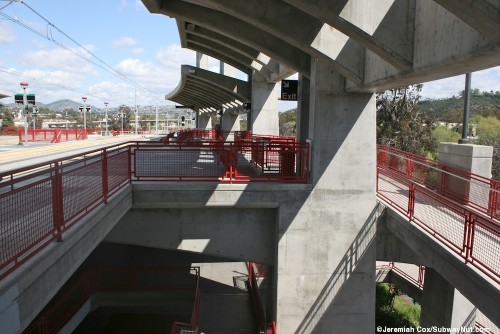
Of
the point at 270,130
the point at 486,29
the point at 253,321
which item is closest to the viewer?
the point at 486,29

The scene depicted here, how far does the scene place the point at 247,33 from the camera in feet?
34.8

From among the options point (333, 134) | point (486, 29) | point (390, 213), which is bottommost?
point (390, 213)

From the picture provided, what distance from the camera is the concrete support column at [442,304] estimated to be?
10.3 m

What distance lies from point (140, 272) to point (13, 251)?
38.2 ft

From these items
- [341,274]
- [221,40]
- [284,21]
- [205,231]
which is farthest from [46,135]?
[284,21]

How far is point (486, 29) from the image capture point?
4242 millimetres

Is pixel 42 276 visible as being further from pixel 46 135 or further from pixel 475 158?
pixel 46 135

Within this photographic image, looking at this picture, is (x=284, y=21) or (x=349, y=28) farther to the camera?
(x=284, y=21)

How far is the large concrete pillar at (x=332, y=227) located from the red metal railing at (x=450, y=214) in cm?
111

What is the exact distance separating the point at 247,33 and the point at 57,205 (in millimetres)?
7370

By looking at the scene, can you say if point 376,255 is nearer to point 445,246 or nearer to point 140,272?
point 445,246

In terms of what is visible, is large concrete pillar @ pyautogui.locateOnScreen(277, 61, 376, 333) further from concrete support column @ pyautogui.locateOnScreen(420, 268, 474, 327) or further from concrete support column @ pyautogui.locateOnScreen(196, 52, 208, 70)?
concrete support column @ pyautogui.locateOnScreen(196, 52, 208, 70)

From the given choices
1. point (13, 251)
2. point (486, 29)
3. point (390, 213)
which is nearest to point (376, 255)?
point (390, 213)

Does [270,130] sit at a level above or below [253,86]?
below
